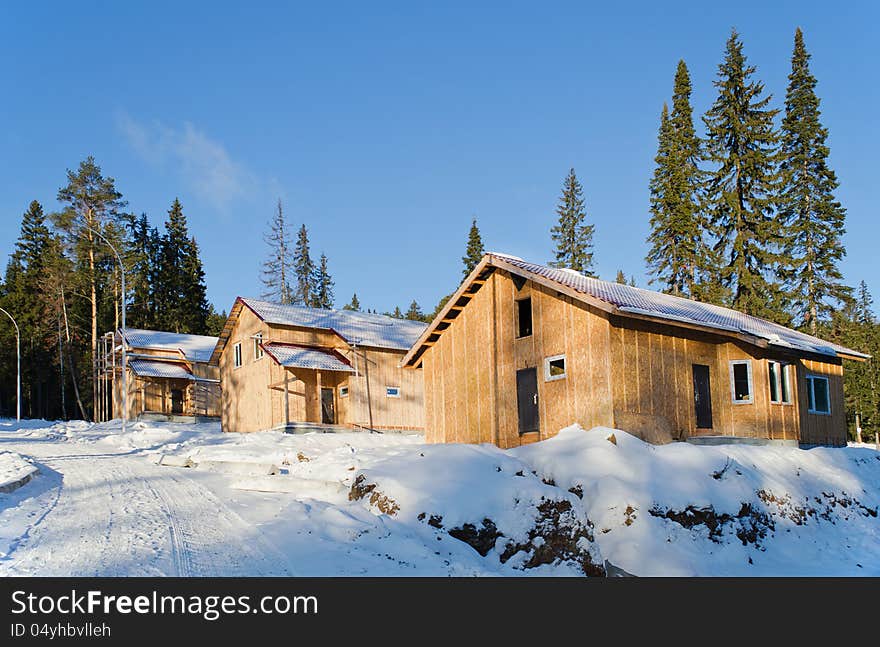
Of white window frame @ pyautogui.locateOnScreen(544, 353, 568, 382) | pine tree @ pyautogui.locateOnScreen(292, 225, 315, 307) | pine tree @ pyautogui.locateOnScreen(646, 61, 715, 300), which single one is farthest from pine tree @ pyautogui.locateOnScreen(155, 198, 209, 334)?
white window frame @ pyautogui.locateOnScreen(544, 353, 568, 382)

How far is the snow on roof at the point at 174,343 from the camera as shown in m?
47.4

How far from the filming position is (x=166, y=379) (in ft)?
154

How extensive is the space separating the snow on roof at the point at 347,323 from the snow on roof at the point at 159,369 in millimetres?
11670

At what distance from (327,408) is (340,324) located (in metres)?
4.58

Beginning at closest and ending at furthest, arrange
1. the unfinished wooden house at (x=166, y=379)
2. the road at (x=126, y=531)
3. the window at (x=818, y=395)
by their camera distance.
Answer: the road at (x=126, y=531) < the window at (x=818, y=395) < the unfinished wooden house at (x=166, y=379)

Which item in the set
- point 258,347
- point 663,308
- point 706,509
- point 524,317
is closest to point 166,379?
point 258,347

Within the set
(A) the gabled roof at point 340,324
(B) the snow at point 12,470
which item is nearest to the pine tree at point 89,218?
(A) the gabled roof at point 340,324

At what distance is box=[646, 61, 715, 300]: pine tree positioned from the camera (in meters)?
42.3

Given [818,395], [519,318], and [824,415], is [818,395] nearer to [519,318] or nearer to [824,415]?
A: [824,415]

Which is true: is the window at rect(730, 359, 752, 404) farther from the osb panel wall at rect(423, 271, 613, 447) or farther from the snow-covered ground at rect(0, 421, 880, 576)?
the osb panel wall at rect(423, 271, 613, 447)

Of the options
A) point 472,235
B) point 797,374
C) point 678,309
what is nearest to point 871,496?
point 797,374

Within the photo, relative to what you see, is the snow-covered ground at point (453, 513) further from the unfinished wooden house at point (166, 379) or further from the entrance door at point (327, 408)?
the unfinished wooden house at point (166, 379)
